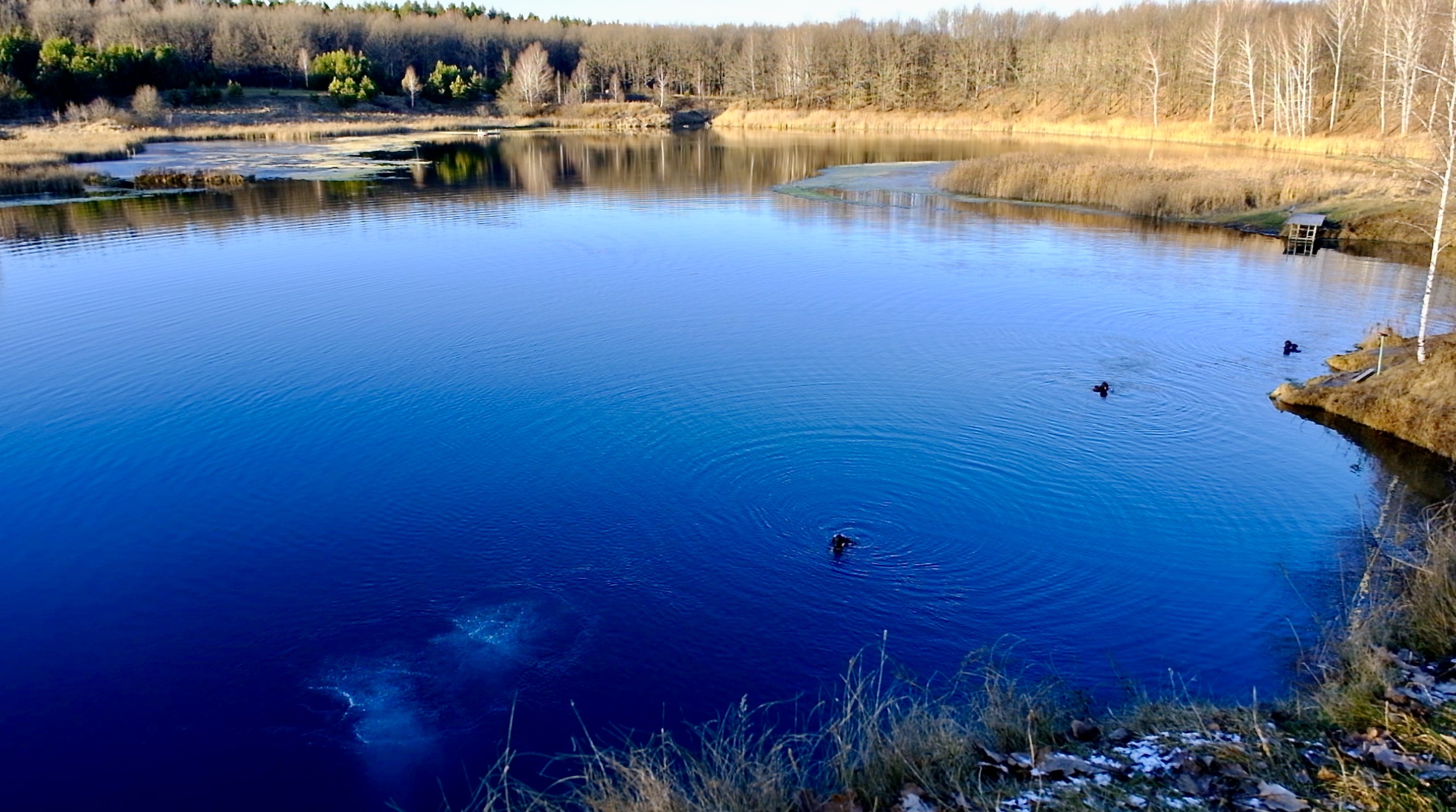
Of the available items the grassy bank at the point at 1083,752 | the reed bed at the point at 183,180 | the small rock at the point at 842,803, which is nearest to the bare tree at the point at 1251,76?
the reed bed at the point at 183,180

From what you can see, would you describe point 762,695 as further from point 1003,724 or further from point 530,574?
point 530,574

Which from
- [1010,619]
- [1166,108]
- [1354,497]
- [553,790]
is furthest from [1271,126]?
[553,790]

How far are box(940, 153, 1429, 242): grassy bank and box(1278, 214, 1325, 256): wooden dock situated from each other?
2066 mm

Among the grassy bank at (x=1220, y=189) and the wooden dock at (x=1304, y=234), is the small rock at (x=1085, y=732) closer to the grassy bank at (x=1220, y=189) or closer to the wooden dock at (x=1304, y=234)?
the wooden dock at (x=1304, y=234)

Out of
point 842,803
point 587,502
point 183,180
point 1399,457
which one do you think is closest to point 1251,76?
point 1399,457

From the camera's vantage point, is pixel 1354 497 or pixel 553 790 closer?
pixel 553 790

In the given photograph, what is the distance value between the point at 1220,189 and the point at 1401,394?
87.2 feet

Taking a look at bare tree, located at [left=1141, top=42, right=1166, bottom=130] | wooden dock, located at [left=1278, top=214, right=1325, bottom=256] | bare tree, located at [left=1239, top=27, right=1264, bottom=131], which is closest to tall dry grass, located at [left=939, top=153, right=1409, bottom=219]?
wooden dock, located at [left=1278, top=214, right=1325, bottom=256]

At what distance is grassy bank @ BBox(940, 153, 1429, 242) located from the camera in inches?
1432

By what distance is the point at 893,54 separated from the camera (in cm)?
10994

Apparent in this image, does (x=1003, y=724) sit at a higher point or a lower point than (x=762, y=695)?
higher

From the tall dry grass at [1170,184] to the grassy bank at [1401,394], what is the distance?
71.3 feet

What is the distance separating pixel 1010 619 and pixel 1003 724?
360 centimetres

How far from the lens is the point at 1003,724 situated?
8.39m
